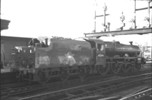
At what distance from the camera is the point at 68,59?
390 inches

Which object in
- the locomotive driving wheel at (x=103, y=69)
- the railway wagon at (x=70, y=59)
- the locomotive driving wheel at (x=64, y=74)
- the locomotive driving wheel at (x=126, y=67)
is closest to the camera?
the railway wagon at (x=70, y=59)

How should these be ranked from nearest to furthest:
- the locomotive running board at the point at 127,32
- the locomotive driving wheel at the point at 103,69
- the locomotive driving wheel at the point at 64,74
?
the locomotive driving wheel at the point at 64,74, the locomotive driving wheel at the point at 103,69, the locomotive running board at the point at 127,32

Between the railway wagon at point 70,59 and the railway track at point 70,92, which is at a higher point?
the railway wagon at point 70,59

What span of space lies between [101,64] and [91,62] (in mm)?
907

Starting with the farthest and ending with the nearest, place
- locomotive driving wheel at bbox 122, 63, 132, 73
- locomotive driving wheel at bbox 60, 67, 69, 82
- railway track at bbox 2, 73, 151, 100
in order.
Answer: locomotive driving wheel at bbox 122, 63, 132, 73 < locomotive driving wheel at bbox 60, 67, 69, 82 < railway track at bbox 2, 73, 151, 100

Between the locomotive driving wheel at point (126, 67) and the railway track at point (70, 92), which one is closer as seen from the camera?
the railway track at point (70, 92)

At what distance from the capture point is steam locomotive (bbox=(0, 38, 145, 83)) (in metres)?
8.66

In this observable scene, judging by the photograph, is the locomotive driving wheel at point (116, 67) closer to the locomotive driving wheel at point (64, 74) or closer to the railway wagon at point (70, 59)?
the railway wagon at point (70, 59)

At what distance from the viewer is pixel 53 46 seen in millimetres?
9180

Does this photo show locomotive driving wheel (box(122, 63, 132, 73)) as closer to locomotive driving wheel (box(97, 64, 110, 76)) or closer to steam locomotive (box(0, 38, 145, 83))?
steam locomotive (box(0, 38, 145, 83))

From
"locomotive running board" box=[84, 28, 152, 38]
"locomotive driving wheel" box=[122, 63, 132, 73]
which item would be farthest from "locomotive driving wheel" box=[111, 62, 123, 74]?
"locomotive running board" box=[84, 28, 152, 38]

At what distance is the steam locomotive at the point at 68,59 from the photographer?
8.66 metres

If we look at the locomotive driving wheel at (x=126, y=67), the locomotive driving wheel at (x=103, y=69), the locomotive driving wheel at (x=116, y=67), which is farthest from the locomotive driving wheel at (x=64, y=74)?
the locomotive driving wheel at (x=126, y=67)

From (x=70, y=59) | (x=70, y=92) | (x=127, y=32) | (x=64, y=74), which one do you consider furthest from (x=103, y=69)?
(x=127, y=32)
